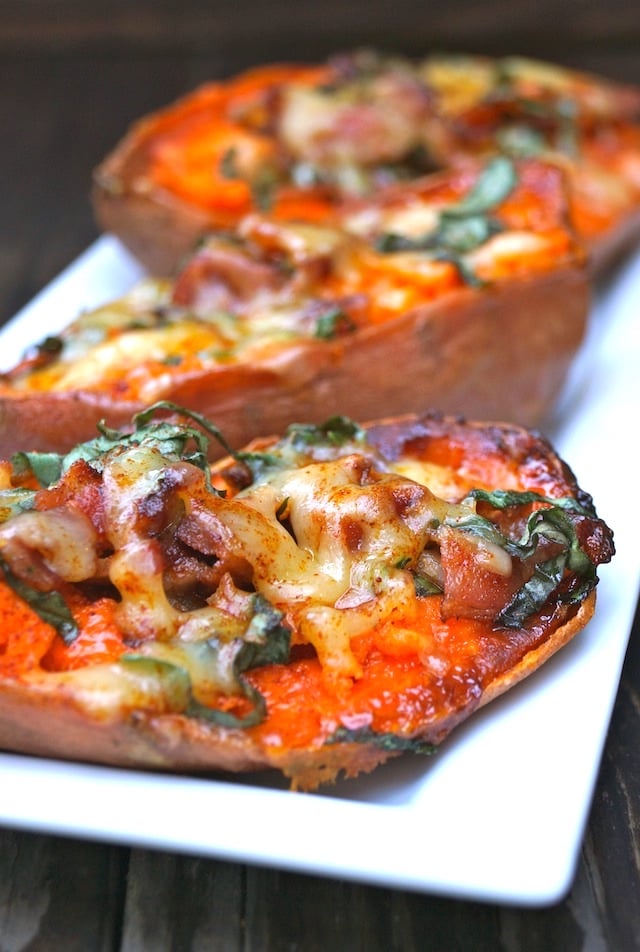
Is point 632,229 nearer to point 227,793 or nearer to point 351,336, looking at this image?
point 351,336

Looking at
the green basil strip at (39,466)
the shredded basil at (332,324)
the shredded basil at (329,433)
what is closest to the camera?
the green basil strip at (39,466)

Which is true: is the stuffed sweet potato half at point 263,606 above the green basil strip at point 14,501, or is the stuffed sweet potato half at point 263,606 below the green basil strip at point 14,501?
below

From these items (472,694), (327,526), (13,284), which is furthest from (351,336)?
(13,284)

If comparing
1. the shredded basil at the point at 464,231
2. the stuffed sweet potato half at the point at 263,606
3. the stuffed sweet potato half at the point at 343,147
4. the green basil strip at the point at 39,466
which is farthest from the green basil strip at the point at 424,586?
the stuffed sweet potato half at the point at 343,147

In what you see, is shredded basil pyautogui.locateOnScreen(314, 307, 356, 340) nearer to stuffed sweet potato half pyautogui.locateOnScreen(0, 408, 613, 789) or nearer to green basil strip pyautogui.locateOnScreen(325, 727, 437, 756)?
stuffed sweet potato half pyautogui.locateOnScreen(0, 408, 613, 789)

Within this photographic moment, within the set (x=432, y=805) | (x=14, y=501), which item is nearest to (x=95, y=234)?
(x=14, y=501)

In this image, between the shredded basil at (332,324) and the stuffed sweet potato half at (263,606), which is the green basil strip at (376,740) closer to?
the stuffed sweet potato half at (263,606)

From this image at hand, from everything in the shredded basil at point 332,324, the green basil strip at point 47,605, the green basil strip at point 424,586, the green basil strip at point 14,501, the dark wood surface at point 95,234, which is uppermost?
the green basil strip at point 14,501
